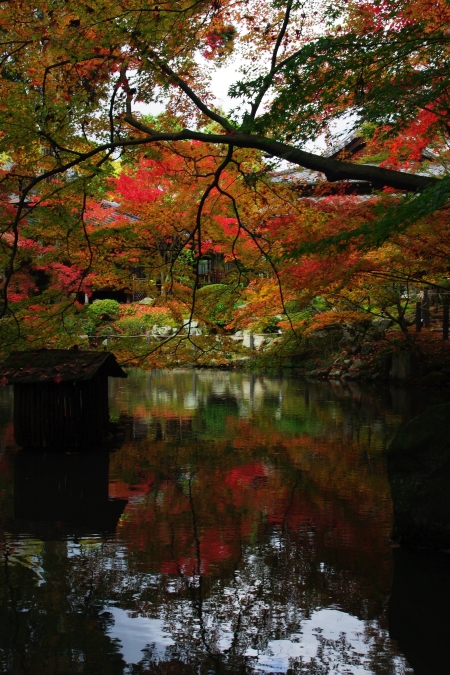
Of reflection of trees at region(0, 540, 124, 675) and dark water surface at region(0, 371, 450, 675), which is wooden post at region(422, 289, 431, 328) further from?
reflection of trees at region(0, 540, 124, 675)

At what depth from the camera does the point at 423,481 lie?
5320 mm

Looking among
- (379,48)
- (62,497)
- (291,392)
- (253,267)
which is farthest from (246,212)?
(291,392)

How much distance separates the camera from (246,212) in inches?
420

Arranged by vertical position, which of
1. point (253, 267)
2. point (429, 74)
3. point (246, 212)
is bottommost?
point (253, 267)

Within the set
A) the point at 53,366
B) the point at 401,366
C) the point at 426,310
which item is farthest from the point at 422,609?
the point at 426,310

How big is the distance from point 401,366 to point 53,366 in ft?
38.5

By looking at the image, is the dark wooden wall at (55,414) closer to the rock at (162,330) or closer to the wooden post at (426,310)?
the wooden post at (426,310)

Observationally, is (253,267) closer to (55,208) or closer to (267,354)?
(55,208)

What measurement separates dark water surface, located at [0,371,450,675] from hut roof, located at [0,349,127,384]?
1.16m

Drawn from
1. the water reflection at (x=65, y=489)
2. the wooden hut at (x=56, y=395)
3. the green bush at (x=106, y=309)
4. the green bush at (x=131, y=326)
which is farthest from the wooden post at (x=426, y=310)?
the green bush at (x=106, y=309)

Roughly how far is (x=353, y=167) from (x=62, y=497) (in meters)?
4.89

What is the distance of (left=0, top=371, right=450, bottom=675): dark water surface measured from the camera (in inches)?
149

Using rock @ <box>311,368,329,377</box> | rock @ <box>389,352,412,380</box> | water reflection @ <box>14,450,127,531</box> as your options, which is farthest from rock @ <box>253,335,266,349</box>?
water reflection @ <box>14,450,127,531</box>

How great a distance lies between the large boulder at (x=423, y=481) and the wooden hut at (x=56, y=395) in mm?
4980
